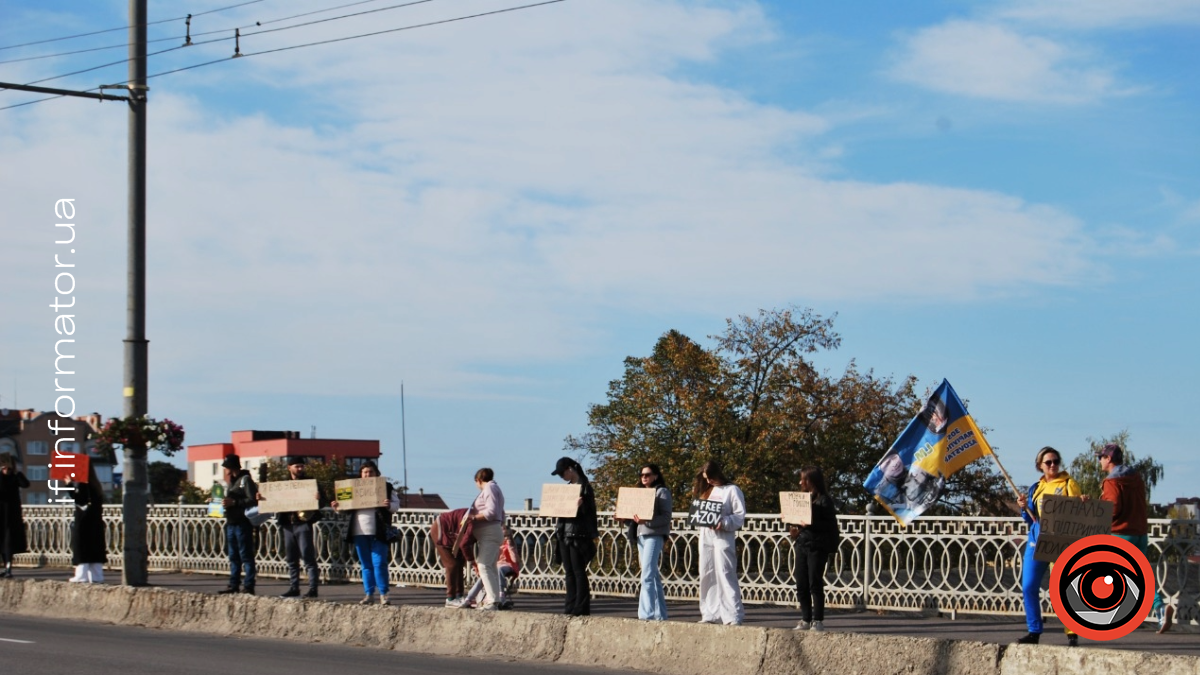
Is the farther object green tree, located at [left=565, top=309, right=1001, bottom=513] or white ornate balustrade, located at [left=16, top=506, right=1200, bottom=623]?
green tree, located at [left=565, top=309, right=1001, bottom=513]

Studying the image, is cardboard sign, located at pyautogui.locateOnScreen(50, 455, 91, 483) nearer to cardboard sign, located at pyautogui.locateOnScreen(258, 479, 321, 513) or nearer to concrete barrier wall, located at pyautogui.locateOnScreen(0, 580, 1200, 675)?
concrete barrier wall, located at pyautogui.locateOnScreen(0, 580, 1200, 675)

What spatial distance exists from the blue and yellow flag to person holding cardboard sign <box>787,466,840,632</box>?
203 centimetres

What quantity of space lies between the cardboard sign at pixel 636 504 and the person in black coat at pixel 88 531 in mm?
8120

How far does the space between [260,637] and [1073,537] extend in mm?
8254

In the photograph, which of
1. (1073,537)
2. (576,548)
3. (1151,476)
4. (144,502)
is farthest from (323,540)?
(1151,476)

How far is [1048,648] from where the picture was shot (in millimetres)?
9047

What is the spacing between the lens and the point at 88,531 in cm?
1772

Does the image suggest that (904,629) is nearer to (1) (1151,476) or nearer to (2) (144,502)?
(2) (144,502)

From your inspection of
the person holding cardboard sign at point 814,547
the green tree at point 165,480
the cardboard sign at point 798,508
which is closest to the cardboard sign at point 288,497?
the cardboard sign at point 798,508

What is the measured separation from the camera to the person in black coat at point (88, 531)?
17.7 meters

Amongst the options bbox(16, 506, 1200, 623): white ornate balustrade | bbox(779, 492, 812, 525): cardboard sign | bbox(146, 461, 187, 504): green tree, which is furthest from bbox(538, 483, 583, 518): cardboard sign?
bbox(146, 461, 187, 504): green tree

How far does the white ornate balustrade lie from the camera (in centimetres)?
1330

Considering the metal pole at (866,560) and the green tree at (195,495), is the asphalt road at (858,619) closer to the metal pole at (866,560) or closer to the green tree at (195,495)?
the metal pole at (866,560)

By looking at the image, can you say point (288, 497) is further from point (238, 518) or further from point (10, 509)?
point (10, 509)
